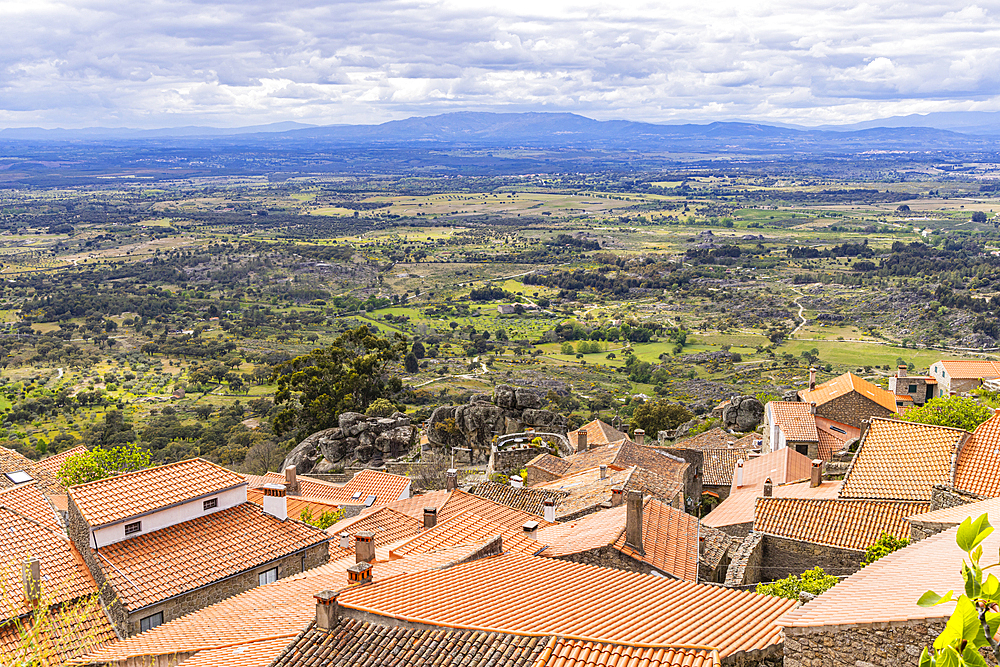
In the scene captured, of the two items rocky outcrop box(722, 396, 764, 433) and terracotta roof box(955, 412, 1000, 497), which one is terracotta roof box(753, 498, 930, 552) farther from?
rocky outcrop box(722, 396, 764, 433)

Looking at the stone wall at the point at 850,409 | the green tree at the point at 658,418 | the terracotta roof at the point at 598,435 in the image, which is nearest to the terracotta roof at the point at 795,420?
the stone wall at the point at 850,409

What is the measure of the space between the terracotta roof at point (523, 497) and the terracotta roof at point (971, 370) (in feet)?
89.9

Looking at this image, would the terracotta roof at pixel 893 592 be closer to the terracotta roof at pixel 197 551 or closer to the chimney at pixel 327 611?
the chimney at pixel 327 611

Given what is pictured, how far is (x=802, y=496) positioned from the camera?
21359mm

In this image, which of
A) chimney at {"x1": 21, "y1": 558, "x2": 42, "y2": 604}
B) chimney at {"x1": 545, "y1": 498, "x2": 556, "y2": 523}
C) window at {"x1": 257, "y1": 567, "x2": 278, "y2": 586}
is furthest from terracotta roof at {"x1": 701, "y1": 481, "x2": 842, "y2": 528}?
chimney at {"x1": 21, "y1": 558, "x2": 42, "y2": 604}

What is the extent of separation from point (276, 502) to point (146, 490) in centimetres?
293

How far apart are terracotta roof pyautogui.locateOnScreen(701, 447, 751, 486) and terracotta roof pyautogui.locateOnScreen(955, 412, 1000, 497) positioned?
14472 millimetres

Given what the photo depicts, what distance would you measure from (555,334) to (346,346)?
4370cm

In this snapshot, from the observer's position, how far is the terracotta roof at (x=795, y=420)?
33631 millimetres

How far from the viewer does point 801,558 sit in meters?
18.3

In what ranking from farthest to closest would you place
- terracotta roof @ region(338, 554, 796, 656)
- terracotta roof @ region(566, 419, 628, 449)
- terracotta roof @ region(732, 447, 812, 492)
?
terracotta roof @ region(566, 419, 628, 449) → terracotta roof @ region(732, 447, 812, 492) → terracotta roof @ region(338, 554, 796, 656)

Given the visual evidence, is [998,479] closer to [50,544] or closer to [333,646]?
[333,646]

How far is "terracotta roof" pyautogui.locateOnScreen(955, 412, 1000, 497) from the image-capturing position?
17172 mm

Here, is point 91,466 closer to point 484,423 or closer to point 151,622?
point 151,622
